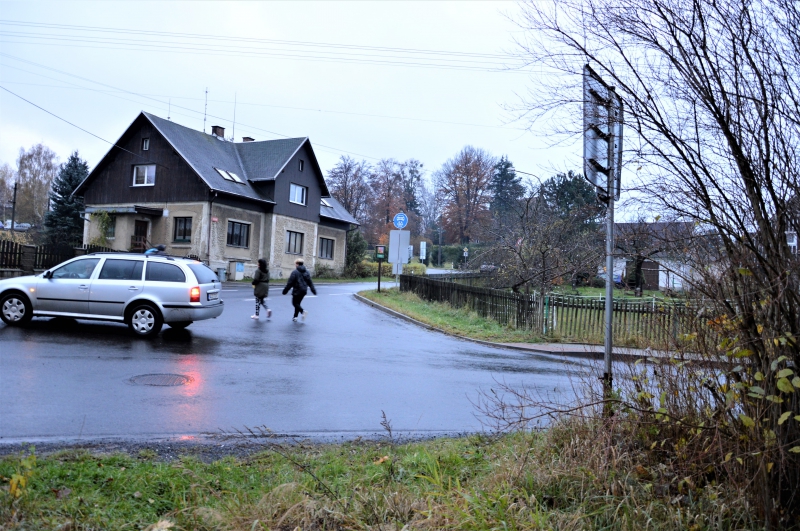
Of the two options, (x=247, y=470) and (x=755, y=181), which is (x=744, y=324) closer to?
(x=755, y=181)

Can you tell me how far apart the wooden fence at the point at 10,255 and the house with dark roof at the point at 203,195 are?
1199cm

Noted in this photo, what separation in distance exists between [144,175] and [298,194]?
9674mm

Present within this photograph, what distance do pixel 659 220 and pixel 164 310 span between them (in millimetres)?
10691

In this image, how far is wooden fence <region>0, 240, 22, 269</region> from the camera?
23.1 m

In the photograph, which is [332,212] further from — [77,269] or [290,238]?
[77,269]

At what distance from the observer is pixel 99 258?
1308 cm

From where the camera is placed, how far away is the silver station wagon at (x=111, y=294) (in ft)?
41.9

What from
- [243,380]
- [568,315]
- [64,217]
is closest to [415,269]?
[64,217]

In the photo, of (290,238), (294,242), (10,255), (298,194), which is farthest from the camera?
(298,194)

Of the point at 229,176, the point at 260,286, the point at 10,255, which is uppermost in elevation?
the point at 229,176

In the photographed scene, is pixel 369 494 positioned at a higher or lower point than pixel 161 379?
higher

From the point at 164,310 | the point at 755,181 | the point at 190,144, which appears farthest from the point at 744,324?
the point at 190,144

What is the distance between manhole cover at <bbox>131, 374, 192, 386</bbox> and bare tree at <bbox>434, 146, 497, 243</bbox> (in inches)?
2422

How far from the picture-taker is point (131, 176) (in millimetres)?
38344
